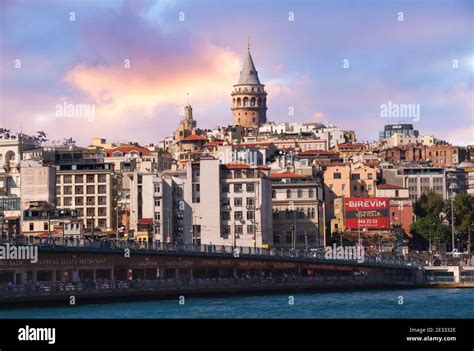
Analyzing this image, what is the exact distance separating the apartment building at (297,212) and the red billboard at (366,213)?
2.21 metres

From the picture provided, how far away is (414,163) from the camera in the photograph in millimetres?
138250

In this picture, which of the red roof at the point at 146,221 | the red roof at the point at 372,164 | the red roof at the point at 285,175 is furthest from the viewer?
the red roof at the point at 372,164

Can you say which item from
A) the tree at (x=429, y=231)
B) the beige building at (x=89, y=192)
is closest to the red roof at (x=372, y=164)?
the tree at (x=429, y=231)

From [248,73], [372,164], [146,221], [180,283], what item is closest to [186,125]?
[248,73]

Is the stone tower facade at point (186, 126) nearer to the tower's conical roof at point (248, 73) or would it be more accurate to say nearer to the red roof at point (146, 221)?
the tower's conical roof at point (248, 73)

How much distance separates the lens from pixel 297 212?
4254 inches

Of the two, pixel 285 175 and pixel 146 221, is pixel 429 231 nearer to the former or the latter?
pixel 285 175

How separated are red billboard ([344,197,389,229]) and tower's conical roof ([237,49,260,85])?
77.6 meters

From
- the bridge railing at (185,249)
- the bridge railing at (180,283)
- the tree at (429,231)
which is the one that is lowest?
the bridge railing at (180,283)

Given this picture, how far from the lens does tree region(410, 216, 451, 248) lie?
357 ft

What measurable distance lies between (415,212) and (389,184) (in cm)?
400

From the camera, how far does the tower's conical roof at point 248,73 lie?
186 metres

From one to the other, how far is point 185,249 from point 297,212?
28.1 m

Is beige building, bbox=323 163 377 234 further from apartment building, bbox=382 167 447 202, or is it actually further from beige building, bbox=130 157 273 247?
beige building, bbox=130 157 273 247
